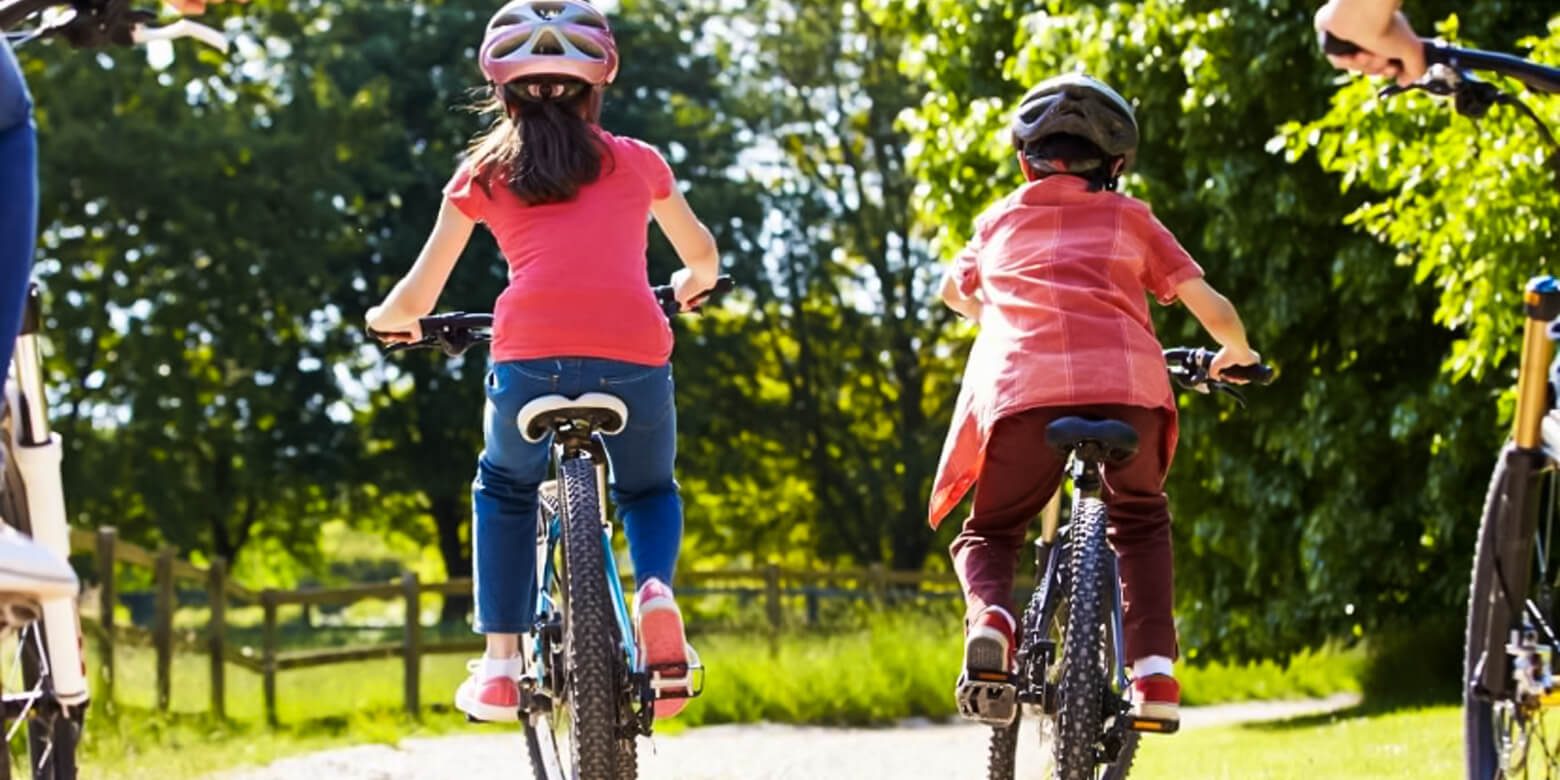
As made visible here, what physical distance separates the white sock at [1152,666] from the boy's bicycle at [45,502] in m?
2.13

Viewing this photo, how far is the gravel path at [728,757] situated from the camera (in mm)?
10492

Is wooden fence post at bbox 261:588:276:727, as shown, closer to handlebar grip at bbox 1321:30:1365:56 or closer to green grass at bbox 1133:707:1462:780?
green grass at bbox 1133:707:1462:780

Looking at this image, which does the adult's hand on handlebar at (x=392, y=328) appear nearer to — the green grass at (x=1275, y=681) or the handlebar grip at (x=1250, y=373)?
the handlebar grip at (x=1250, y=373)

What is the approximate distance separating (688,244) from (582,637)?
1075 mm

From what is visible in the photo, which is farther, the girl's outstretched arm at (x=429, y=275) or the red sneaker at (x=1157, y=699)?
the girl's outstretched arm at (x=429, y=275)

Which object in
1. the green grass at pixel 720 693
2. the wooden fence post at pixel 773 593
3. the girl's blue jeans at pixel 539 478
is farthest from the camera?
the wooden fence post at pixel 773 593

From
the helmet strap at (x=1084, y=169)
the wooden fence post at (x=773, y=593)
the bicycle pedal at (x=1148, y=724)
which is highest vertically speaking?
the helmet strap at (x=1084, y=169)

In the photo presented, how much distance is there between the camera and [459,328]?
5797mm

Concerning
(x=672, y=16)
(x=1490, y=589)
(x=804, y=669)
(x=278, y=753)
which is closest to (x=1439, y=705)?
(x=804, y=669)

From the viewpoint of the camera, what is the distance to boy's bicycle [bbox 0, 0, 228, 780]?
Result: 4340mm

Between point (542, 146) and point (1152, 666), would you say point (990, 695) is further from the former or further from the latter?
point (542, 146)

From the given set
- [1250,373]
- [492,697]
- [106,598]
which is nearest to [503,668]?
[492,697]

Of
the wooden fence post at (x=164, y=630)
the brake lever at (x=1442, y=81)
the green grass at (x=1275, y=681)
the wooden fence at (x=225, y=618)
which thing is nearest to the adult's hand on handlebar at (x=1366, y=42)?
the brake lever at (x=1442, y=81)

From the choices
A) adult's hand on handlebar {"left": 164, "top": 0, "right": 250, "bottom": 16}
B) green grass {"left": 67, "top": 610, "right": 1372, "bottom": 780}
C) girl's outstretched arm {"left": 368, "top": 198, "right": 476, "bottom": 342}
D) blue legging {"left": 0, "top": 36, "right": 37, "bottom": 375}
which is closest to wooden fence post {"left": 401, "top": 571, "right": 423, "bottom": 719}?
green grass {"left": 67, "top": 610, "right": 1372, "bottom": 780}
